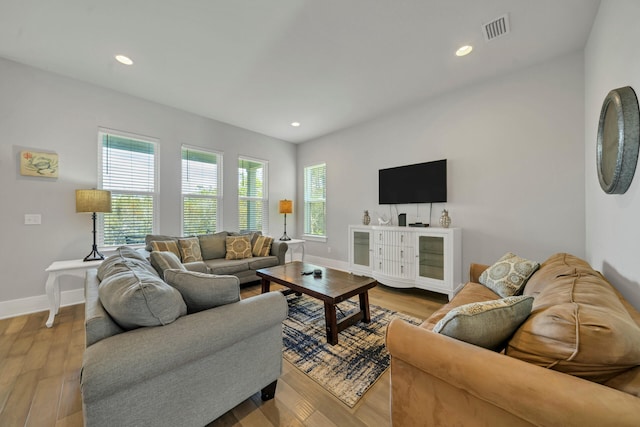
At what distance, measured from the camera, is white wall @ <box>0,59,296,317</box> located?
2.67m

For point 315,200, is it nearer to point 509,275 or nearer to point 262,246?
point 262,246

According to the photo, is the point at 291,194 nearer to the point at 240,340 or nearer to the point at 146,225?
the point at 146,225

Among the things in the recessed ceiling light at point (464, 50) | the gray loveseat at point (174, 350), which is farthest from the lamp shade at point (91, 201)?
the recessed ceiling light at point (464, 50)

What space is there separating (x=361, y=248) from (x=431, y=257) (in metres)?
1.15

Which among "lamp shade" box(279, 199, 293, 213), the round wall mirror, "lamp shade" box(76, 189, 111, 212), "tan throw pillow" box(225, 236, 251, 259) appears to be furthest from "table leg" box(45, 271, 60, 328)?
the round wall mirror

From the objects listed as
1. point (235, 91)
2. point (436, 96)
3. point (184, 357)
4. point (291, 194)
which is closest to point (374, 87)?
point (436, 96)

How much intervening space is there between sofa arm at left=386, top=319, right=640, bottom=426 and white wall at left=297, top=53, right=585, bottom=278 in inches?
107

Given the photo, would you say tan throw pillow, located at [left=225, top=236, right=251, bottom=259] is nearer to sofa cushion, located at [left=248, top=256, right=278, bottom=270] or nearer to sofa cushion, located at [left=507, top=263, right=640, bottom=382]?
sofa cushion, located at [left=248, top=256, right=278, bottom=270]

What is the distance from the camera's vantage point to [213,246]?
12.4ft

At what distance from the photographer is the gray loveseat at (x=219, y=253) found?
3.32m

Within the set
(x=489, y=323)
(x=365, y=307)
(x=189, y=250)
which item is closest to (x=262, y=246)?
(x=189, y=250)

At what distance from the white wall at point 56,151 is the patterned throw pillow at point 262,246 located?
134 cm

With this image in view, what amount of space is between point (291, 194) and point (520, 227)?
4.15 meters

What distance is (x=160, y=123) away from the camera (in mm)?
3695
